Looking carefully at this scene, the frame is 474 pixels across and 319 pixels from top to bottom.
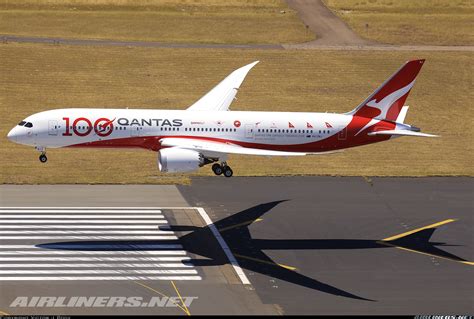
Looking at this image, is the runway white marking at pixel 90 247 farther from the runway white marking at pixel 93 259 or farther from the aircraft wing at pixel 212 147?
the aircraft wing at pixel 212 147

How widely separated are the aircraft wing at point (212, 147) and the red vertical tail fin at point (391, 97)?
688cm

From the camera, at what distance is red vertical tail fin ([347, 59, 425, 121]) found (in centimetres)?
8413

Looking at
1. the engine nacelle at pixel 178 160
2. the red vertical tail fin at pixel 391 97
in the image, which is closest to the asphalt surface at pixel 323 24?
the red vertical tail fin at pixel 391 97

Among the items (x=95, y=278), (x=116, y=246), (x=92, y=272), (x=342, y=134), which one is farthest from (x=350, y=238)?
(x=95, y=278)

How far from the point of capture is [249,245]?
263 feet

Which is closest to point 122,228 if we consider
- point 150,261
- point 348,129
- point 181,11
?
point 150,261

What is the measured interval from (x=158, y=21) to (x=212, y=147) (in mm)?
78441

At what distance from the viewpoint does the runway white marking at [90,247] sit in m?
72.6

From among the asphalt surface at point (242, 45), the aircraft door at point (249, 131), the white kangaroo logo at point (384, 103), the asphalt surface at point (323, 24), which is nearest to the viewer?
the aircraft door at point (249, 131)

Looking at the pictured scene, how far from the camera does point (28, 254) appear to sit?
248ft

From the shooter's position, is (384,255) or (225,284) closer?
(225,284)

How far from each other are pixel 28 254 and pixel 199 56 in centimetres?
7181

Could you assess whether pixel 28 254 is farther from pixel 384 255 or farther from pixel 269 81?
pixel 269 81

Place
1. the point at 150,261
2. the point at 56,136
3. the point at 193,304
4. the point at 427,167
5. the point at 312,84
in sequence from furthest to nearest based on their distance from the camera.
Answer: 1. the point at 312,84
2. the point at 427,167
3. the point at 56,136
4. the point at 150,261
5. the point at 193,304
